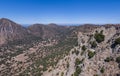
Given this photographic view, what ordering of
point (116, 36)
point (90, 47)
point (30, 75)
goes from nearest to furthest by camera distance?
point (116, 36) → point (90, 47) → point (30, 75)

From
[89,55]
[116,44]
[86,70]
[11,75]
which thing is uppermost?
[116,44]

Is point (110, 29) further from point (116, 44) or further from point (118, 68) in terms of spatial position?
point (118, 68)

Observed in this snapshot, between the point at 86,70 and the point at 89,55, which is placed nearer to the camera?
the point at 86,70

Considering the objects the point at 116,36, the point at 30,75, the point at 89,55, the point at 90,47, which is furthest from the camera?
the point at 30,75

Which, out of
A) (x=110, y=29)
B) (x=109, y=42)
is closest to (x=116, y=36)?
(x=109, y=42)

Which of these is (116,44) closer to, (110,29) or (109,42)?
(109,42)

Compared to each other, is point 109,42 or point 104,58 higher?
point 109,42

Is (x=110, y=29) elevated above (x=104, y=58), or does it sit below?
above

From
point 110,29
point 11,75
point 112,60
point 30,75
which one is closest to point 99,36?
point 110,29

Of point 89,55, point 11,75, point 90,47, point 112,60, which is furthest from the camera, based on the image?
point 11,75
